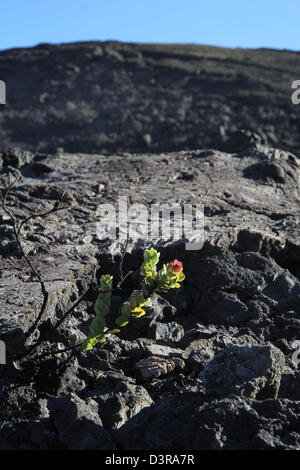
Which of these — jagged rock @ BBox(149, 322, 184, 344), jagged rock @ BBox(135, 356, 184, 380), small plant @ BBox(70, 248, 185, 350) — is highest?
small plant @ BBox(70, 248, 185, 350)

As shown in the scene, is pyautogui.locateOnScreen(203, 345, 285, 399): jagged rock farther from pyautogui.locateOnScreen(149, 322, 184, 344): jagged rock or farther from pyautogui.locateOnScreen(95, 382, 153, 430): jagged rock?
pyautogui.locateOnScreen(149, 322, 184, 344): jagged rock

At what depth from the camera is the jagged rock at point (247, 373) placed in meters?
2.45

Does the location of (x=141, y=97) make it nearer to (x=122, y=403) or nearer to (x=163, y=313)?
(x=163, y=313)

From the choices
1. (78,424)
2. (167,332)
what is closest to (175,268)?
(78,424)

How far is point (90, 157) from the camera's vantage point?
587cm

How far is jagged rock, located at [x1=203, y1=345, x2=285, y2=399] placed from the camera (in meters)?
2.45

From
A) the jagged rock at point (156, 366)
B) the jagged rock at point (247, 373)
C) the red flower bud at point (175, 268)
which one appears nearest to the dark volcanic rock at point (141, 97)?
the jagged rock at point (156, 366)

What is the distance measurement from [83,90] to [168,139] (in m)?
4.65

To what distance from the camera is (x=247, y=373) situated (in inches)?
97.9

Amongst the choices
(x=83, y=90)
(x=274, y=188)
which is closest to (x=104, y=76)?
(x=83, y=90)

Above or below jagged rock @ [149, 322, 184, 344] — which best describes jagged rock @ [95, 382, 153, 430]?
below

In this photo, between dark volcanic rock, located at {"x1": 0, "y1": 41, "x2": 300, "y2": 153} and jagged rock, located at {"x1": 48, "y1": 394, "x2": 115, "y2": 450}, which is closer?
jagged rock, located at {"x1": 48, "y1": 394, "x2": 115, "y2": 450}

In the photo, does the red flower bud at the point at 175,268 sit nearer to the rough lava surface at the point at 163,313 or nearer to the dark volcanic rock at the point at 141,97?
the rough lava surface at the point at 163,313

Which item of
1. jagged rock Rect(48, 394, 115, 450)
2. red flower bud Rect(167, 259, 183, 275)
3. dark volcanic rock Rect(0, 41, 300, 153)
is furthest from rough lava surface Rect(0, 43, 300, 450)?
dark volcanic rock Rect(0, 41, 300, 153)
